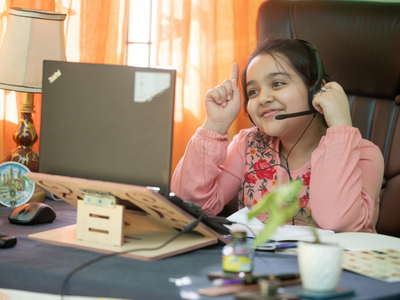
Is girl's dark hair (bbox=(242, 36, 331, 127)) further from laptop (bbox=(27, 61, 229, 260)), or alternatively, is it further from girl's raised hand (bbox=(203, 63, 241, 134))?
laptop (bbox=(27, 61, 229, 260))

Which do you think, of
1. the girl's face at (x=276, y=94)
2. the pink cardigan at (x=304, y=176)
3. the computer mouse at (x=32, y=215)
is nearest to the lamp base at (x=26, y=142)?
the computer mouse at (x=32, y=215)

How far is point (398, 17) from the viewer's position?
1.36 m

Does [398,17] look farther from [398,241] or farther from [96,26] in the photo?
[96,26]

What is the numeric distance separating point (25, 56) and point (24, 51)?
0.6 inches

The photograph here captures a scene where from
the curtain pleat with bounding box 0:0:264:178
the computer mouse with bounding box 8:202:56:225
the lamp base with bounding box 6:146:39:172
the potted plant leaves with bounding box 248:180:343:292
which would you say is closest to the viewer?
the potted plant leaves with bounding box 248:180:343:292

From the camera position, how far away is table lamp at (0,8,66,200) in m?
1.28

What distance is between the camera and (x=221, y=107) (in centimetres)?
116

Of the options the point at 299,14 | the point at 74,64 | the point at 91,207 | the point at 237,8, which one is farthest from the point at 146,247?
the point at 237,8

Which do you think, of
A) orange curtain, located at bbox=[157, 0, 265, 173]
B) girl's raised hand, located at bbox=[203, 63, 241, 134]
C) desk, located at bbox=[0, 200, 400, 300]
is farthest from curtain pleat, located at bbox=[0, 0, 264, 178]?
desk, located at bbox=[0, 200, 400, 300]

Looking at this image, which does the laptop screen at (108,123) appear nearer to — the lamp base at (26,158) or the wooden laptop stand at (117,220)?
the wooden laptop stand at (117,220)

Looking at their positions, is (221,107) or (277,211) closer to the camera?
(277,211)

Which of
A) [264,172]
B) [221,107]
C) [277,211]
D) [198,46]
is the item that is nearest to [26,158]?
[221,107]

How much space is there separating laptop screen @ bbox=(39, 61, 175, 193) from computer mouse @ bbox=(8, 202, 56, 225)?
194 millimetres

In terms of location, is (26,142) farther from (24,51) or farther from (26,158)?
(24,51)
